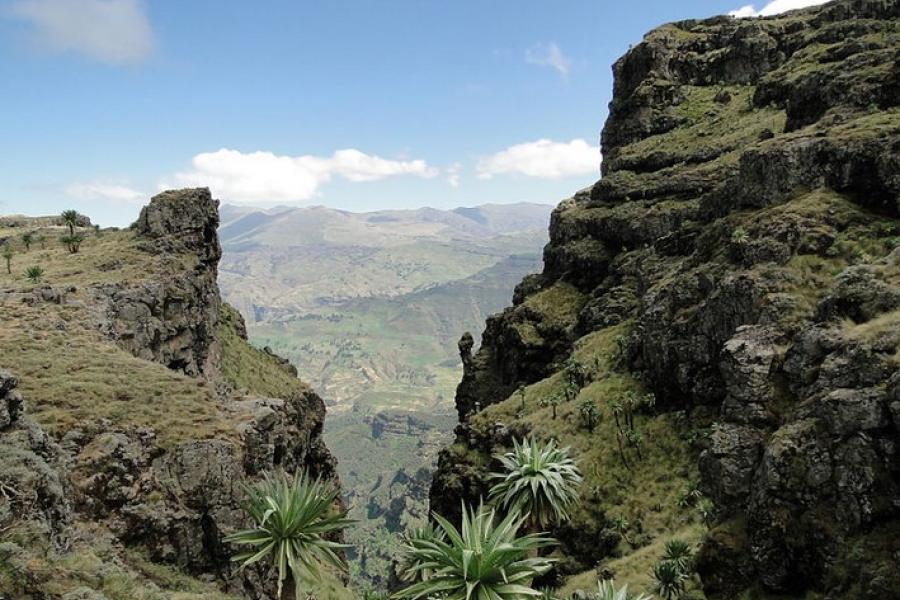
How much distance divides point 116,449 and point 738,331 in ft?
176

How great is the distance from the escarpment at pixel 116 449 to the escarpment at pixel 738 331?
3749cm

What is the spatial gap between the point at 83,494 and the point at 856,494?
5152cm

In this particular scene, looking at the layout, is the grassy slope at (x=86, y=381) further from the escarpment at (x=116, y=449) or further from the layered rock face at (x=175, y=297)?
the layered rock face at (x=175, y=297)

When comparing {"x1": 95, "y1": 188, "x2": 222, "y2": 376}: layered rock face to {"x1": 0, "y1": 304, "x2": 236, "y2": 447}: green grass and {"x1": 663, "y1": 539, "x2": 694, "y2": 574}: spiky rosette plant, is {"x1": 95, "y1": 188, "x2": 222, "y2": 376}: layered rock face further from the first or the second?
{"x1": 663, "y1": 539, "x2": 694, "y2": 574}: spiky rosette plant

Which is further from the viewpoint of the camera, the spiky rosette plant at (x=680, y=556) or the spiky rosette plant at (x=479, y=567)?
the spiky rosette plant at (x=680, y=556)

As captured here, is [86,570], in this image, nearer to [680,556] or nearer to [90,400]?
[90,400]

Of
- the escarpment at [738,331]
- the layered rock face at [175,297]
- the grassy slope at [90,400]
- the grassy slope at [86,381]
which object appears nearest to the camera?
the grassy slope at [90,400]

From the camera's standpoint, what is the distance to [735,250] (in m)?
71.5

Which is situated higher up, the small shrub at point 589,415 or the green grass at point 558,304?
the green grass at point 558,304

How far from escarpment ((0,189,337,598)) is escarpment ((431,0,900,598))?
3749 centimetres

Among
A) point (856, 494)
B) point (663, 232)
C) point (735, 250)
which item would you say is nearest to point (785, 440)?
point (856, 494)

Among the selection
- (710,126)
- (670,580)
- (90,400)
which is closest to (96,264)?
(90,400)

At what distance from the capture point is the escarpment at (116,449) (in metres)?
33.6

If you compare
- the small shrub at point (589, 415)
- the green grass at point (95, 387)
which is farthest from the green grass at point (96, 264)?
the small shrub at point (589, 415)
